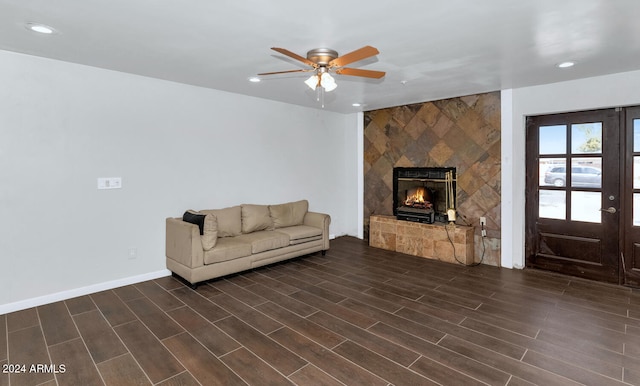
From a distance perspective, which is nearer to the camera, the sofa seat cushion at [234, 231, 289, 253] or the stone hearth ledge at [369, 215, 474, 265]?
the sofa seat cushion at [234, 231, 289, 253]

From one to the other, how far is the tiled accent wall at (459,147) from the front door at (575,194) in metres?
0.44

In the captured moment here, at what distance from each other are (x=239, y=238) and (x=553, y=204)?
4224 mm

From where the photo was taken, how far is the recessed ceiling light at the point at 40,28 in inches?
102

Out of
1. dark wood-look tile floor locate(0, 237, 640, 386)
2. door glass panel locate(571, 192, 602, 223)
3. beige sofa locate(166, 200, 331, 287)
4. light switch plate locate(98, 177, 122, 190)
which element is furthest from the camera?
door glass panel locate(571, 192, 602, 223)

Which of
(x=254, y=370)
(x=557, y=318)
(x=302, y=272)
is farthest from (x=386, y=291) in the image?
(x=254, y=370)

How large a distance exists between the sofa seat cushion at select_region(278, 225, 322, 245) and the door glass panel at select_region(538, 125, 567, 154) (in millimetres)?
3337

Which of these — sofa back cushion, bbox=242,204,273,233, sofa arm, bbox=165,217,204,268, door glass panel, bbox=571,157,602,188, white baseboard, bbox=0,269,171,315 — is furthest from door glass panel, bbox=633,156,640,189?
white baseboard, bbox=0,269,171,315

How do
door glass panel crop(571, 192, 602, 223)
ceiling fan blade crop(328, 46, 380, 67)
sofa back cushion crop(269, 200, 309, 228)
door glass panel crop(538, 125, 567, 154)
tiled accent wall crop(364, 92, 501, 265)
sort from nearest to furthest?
ceiling fan blade crop(328, 46, 380, 67) → door glass panel crop(571, 192, 602, 223) → door glass panel crop(538, 125, 567, 154) → tiled accent wall crop(364, 92, 501, 265) → sofa back cushion crop(269, 200, 309, 228)

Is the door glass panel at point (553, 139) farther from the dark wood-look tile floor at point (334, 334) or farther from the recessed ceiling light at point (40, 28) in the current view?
the recessed ceiling light at point (40, 28)

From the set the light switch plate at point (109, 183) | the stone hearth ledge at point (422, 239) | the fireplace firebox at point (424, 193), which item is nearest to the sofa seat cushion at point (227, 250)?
the light switch plate at point (109, 183)

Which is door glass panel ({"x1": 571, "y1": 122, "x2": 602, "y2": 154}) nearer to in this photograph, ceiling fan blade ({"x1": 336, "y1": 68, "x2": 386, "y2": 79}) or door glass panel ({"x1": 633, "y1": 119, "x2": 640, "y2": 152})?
door glass panel ({"x1": 633, "y1": 119, "x2": 640, "y2": 152})

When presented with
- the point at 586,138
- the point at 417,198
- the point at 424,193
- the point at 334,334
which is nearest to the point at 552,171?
the point at 586,138

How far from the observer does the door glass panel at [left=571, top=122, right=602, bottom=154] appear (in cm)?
407

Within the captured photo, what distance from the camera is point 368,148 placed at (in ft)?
20.9
